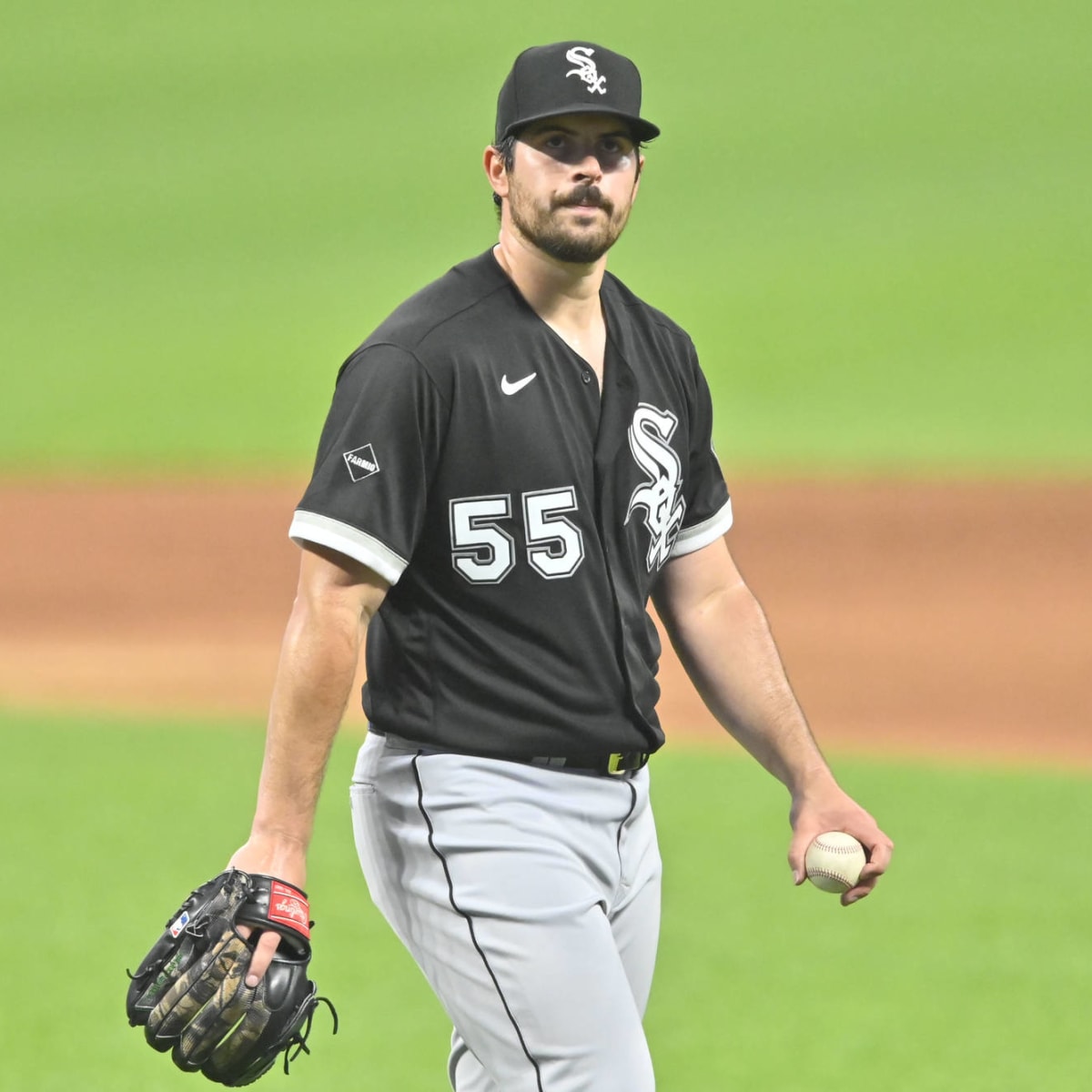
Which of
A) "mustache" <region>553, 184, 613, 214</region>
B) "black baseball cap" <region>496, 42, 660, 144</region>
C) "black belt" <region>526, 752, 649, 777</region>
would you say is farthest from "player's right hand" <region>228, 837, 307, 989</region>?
"black baseball cap" <region>496, 42, 660, 144</region>

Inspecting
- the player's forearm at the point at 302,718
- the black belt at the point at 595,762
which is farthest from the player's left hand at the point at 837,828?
the player's forearm at the point at 302,718

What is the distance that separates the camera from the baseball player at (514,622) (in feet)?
9.32

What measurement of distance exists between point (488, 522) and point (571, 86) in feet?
2.52

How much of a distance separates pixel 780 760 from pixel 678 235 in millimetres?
14822

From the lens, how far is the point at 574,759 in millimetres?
3035

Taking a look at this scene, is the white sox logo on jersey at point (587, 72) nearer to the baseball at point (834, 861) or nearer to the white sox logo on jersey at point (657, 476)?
the white sox logo on jersey at point (657, 476)

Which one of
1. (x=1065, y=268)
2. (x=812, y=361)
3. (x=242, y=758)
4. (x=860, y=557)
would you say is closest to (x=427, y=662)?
(x=242, y=758)

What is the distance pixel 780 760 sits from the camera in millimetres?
3395

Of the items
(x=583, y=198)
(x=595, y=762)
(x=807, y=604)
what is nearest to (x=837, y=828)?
(x=595, y=762)

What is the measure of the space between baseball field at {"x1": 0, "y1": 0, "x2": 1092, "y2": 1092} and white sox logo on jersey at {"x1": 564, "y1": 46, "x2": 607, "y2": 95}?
2.86 meters

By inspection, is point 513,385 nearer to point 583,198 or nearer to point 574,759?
point 583,198

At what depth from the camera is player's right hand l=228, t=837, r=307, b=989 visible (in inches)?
107

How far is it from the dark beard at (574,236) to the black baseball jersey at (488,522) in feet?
0.41

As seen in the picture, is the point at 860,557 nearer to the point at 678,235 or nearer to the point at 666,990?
the point at 666,990
